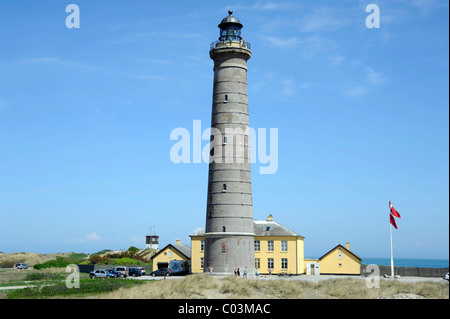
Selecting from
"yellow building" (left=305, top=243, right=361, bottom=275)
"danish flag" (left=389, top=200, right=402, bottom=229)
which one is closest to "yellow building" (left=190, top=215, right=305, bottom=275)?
"yellow building" (left=305, top=243, right=361, bottom=275)

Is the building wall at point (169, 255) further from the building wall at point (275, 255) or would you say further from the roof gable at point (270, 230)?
the roof gable at point (270, 230)

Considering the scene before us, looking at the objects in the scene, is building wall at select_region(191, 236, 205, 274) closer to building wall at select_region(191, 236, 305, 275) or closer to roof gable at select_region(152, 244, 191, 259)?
building wall at select_region(191, 236, 305, 275)

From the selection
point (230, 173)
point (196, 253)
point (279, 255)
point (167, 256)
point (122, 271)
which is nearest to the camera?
point (230, 173)

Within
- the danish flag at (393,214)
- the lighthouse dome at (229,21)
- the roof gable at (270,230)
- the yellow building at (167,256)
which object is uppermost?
the lighthouse dome at (229,21)

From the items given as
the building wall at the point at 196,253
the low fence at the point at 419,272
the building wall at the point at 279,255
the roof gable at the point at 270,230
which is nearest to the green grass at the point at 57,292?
the building wall at the point at 196,253

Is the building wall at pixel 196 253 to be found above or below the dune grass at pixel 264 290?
above

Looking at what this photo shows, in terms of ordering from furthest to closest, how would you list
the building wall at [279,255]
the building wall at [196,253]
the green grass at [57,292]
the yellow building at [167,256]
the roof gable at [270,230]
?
the yellow building at [167,256]
the roof gable at [270,230]
the building wall at [196,253]
the building wall at [279,255]
the green grass at [57,292]

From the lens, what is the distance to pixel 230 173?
4975 centimetres

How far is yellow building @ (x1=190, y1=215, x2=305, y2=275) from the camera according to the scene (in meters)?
62.2

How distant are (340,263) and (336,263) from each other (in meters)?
0.47

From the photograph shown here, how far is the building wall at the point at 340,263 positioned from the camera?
63.9 metres

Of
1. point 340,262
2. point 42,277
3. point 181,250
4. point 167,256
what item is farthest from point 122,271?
point 340,262

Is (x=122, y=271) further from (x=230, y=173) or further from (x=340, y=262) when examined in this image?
(x=340, y=262)
